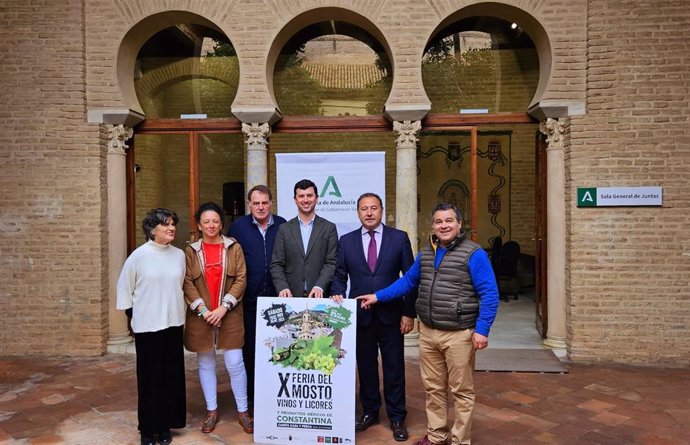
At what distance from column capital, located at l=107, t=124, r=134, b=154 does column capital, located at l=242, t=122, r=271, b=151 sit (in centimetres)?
162

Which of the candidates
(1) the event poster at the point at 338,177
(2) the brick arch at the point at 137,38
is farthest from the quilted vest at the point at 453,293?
(2) the brick arch at the point at 137,38

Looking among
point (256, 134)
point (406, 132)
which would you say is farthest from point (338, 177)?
point (256, 134)

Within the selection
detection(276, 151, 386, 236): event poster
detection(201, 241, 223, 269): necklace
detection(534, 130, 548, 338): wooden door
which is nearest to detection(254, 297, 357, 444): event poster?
detection(201, 241, 223, 269): necklace

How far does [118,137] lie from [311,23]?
3.04 metres

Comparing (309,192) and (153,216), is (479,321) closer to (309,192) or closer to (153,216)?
(309,192)

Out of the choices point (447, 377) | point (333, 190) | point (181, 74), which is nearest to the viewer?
point (447, 377)

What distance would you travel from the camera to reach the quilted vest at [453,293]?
3826 millimetres

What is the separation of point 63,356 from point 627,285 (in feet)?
23.8

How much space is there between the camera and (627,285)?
6508 millimetres

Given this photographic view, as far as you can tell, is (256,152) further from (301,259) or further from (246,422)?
(246,422)

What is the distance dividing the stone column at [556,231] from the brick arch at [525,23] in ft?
1.73

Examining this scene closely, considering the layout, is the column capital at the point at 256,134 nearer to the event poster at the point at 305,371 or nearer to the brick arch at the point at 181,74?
the brick arch at the point at 181,74

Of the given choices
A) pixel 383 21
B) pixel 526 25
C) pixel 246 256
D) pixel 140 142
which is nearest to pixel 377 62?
pixel 383 21

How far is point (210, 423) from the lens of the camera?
4.49 metres
